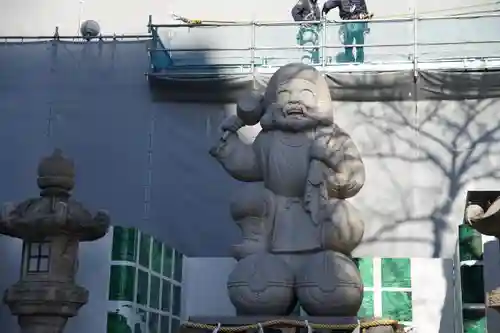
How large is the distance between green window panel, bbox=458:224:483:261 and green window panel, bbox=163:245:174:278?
1.94 metres

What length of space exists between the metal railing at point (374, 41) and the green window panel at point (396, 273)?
74.7 inches

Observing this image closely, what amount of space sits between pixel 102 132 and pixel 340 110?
207 centimetres

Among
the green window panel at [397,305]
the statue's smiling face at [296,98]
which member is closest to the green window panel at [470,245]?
the green window panel at [397,305]

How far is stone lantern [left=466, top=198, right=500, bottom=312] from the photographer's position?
133 inches

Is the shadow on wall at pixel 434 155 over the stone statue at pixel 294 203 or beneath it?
over

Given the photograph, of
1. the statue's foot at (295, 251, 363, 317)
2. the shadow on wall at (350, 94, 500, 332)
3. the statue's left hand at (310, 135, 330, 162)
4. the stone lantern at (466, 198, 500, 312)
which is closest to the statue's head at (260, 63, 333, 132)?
the statue's left hand at (310, 135, 330, 162)

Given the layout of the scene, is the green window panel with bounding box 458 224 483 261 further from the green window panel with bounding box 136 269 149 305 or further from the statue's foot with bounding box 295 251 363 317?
the green window panel with bounding box 136 269 149 305

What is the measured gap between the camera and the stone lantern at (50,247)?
426 cm

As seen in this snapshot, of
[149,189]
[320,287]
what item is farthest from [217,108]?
[320,287]

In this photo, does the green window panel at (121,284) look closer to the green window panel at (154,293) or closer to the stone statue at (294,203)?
the green window panel at (154,293)

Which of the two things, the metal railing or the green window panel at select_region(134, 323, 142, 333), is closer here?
the green window panel at select_region(134, 323, 142, 333)

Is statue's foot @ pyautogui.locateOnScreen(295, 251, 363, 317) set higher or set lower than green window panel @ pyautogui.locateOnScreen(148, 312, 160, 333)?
higher

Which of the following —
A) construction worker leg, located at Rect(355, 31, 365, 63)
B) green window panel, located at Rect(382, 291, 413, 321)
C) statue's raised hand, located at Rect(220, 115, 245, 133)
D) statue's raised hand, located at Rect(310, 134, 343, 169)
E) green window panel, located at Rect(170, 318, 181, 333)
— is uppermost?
construction worker leg, located at Rect(355, 31, 365, 63)

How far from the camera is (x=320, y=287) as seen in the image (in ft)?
12.6
